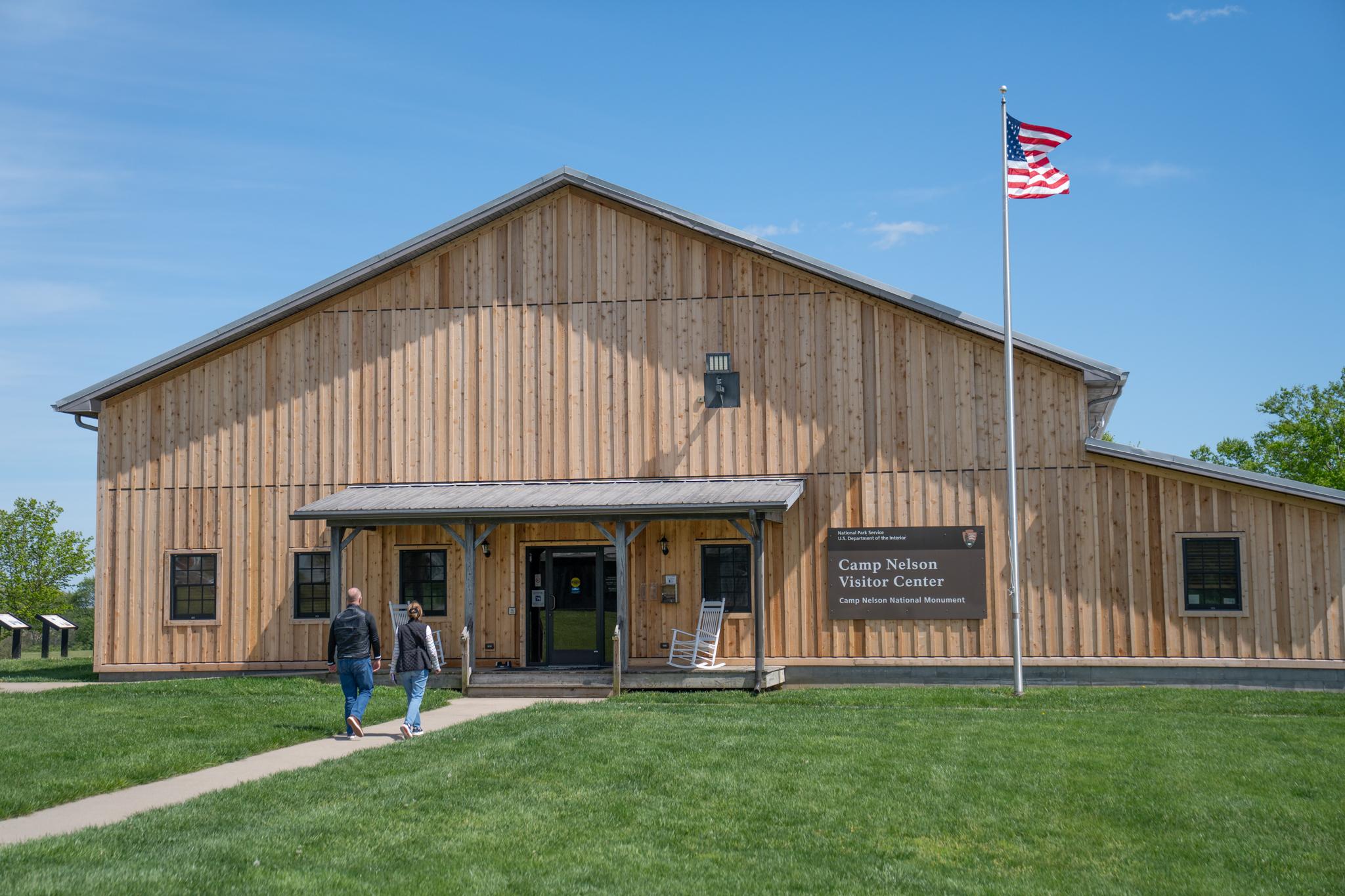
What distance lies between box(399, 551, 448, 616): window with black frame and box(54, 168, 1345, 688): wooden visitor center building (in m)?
0.05

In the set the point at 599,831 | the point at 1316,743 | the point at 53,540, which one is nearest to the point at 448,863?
the point at 599,831

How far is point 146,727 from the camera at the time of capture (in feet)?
46.7

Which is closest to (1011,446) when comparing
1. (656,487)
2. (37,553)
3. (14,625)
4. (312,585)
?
(656,487)

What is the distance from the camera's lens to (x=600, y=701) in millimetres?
17844

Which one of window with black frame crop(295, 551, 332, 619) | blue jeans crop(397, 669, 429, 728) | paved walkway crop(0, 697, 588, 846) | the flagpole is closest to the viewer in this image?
paved walkway crop(0, 697, 588, 846)

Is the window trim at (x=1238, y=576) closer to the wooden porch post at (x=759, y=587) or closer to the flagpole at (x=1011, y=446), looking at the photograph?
the flagpole at (x=1011, y=446)

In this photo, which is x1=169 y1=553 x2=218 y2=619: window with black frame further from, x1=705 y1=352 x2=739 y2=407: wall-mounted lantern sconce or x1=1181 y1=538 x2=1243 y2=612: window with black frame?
x1=1181 y1=538 x2=1243 y2=612: window with black frame

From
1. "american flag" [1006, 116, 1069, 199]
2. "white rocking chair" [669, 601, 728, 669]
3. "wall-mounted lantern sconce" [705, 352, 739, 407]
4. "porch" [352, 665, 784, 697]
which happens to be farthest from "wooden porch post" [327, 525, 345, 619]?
"american flag" [1006, 116, 1069, 199]

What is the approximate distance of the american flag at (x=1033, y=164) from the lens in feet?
62.5

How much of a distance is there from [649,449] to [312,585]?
20.6 feet

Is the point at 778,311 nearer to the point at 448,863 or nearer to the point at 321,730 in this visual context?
the point at 321,730

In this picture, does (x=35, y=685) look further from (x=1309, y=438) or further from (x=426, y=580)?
(x=1309, y=438)

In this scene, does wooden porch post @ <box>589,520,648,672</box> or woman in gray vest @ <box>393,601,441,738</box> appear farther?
wooden porch post @ <box>589,520,648,672</box>

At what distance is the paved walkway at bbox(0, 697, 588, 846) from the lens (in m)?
9.29
